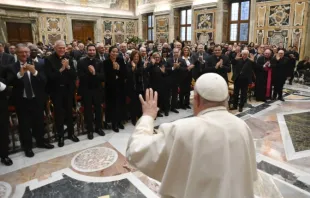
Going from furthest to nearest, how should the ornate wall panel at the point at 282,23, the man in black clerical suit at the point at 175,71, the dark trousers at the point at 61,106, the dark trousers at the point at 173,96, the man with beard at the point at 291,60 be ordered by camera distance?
the ornate wall panel at the point at 282,23
the man with beard at the point at 291,60
the dark trousers at the point at 173,96
the man in black clerical suit at the point at 175,71
the dark trousers at the point at 61,106

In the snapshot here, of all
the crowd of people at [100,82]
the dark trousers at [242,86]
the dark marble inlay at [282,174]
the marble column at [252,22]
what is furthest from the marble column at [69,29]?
the dark marble inlay at [282,174]

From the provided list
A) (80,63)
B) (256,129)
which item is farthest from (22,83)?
(256,129)

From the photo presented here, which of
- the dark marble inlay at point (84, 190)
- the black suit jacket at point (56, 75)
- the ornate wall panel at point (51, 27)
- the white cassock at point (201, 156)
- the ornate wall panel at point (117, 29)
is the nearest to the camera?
the white cassock at point (201, 156)

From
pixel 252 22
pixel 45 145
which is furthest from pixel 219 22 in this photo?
pixel 45 145

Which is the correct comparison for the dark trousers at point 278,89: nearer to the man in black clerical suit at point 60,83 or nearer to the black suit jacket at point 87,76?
the black suit jacket at point 87,76

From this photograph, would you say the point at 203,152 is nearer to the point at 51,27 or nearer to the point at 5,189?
the point at 5,189

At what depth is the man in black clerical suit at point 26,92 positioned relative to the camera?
147 inches

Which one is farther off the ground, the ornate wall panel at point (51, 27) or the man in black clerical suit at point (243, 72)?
the ornate wall panel at point (51, 27)

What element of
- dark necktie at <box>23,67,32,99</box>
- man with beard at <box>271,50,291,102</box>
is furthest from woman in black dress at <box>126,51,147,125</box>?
man with beard at <box>271,50,291,102</box>

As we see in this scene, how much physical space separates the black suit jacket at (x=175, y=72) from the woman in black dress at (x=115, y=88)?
4.80ft

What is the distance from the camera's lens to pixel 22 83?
377cm

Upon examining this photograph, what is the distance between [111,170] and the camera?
3.51m

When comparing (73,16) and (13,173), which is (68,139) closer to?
(13,173)

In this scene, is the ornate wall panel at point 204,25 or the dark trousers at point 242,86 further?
the ornate wall panel at point 204,25
